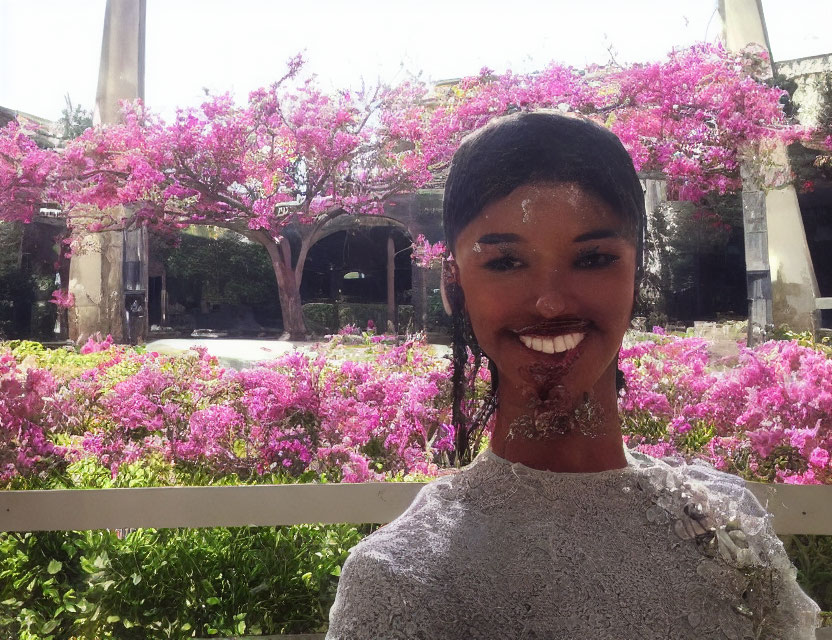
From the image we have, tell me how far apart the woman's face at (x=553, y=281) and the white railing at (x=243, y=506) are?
1.08 m

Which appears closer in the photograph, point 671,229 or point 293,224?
point 671,229

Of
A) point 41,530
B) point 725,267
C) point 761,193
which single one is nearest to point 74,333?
point 41,530

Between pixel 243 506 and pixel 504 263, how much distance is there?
156 cm

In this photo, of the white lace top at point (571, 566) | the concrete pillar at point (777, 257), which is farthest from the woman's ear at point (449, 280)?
the concrete pillar at point (777, 257)

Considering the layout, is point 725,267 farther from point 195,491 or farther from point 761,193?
point 195,491

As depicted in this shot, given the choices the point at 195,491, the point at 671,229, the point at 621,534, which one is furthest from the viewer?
the point at 195,491

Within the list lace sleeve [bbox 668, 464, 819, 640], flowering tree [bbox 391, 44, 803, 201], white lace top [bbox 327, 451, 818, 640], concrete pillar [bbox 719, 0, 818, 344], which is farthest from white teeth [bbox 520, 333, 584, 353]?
concrete pillar [bbox 719, 0, 818, 344]

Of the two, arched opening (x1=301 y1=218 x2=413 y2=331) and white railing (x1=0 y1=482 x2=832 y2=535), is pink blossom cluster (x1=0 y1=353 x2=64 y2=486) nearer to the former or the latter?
white railing (x1=0 y1=482 x2=832 y2=535)

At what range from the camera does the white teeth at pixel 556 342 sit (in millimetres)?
1159

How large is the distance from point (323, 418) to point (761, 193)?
5.71ft

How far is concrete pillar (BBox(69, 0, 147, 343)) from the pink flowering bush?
190cm

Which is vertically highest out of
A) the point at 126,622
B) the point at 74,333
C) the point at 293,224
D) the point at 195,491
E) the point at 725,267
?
the point at 293,224

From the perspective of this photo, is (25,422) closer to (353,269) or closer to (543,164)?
(353,269)

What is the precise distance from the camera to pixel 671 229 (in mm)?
2139
